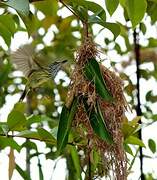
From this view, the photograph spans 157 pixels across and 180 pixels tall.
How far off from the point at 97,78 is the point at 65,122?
0.08 m

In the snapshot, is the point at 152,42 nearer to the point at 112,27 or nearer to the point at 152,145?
the point at 152,145

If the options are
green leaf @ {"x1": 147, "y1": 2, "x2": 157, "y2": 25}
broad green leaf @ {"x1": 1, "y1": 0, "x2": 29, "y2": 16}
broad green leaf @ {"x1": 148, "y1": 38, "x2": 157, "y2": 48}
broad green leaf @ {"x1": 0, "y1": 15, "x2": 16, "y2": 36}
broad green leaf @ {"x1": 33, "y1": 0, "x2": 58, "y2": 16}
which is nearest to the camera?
broad green leaf @ {"x1": 1, "y1": 0, "x2": 29, "y2": 16}

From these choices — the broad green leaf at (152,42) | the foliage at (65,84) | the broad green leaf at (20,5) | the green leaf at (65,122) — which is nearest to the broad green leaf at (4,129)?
the foliage at (65,84)

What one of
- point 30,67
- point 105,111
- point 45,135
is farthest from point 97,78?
point 30,67

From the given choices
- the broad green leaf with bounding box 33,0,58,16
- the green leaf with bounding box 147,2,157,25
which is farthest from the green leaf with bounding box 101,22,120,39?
the broad green leaf with bounding box 33,0,58,16

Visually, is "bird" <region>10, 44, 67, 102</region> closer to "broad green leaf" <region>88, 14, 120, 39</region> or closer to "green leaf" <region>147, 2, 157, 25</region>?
"broad green leaf" <region>88, 14, 120, 39</region>

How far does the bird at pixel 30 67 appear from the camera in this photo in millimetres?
749

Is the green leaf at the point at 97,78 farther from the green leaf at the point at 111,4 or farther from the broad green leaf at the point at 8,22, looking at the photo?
the broad green leaf at the point at 8,22

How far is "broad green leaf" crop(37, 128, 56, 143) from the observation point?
780 mm

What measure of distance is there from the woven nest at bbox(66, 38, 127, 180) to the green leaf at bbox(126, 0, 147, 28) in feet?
0.22

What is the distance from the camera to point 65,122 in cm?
69

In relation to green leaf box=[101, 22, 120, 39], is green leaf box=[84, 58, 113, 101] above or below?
below

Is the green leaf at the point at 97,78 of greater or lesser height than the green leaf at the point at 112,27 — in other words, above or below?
Answer: below

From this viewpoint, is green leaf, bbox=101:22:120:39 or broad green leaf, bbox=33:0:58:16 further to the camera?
broad green leaf, bbox=33:0:58:16
